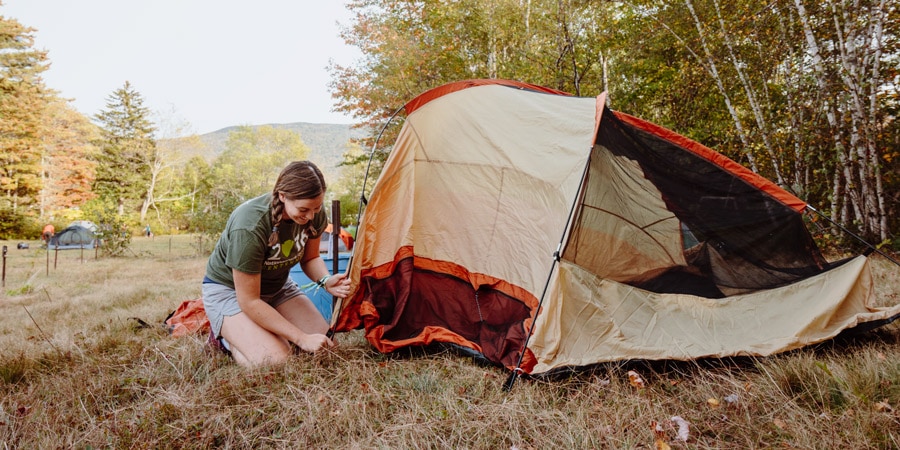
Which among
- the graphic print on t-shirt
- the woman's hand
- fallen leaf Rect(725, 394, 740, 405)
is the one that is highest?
the graphic print on t-shirt

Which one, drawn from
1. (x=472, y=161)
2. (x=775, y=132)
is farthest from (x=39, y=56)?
(x=775, y=132)

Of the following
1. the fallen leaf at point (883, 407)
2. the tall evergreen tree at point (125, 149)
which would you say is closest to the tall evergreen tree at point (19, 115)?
the tall evergreen tree at point (125, 149)

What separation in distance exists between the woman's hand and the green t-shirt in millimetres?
240

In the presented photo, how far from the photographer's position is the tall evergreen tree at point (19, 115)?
15.7 m

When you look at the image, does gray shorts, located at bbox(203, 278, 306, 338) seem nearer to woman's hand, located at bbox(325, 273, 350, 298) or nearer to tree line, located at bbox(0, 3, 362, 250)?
woman's hand, located at bbox(325, 273, 350, 298)

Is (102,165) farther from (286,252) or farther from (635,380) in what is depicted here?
(635,380)

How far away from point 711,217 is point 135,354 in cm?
317

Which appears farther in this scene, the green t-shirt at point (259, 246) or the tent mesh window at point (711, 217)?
the tent mesh window at point (711, 217)

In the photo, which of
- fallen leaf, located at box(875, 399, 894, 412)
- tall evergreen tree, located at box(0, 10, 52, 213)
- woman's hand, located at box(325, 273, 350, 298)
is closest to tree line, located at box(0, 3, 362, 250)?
tall evergreen tree, located at box(0, 10, 52, 213)

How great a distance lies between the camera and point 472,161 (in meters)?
2.82

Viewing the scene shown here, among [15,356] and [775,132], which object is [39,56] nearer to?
[15,356]

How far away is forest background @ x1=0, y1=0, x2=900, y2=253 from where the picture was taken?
3928 millimetres

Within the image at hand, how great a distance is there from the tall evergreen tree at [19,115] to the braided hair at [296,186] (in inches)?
782

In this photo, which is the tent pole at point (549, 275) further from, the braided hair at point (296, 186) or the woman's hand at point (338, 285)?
the braided hair at point (296, 186)
